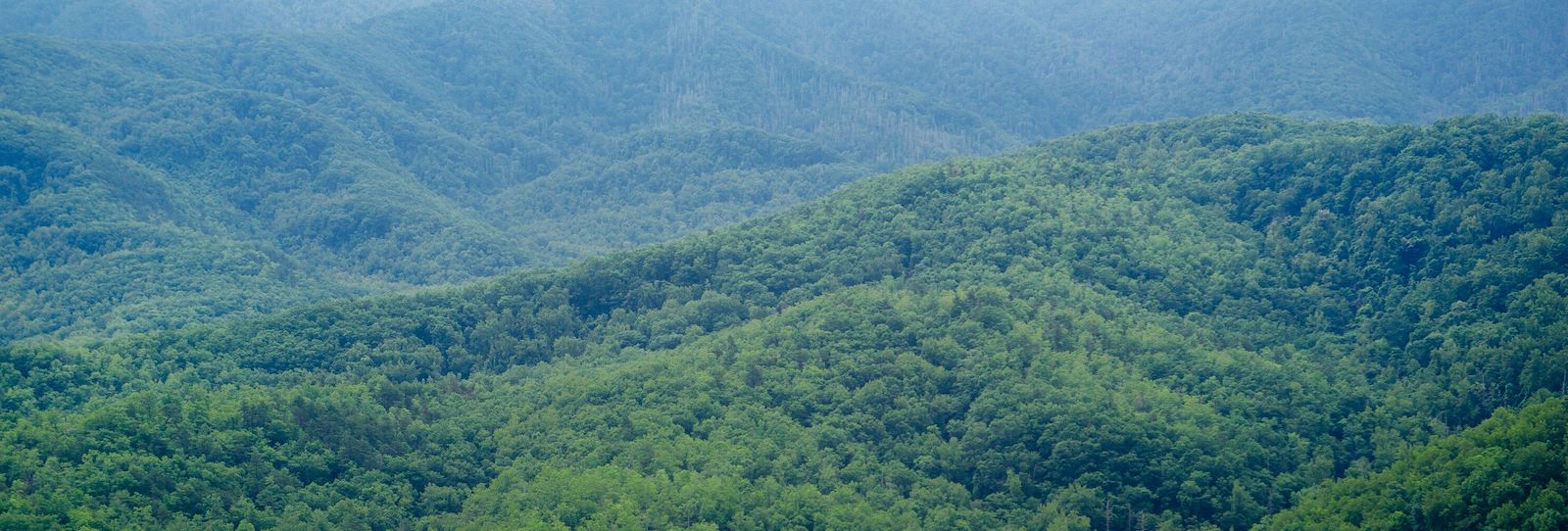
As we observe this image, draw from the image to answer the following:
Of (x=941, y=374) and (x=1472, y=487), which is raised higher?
(x=1472, y=487)

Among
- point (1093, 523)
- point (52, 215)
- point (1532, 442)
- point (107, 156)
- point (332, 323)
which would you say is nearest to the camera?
point (1532, 442)

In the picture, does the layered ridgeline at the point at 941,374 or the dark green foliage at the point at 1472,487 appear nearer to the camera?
the dark green foliage at the point at 1472,487

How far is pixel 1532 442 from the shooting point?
58.9 meters

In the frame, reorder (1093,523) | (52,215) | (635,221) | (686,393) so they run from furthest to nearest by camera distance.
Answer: (635,221)
(52,215)
(686,393)
(1093,523)

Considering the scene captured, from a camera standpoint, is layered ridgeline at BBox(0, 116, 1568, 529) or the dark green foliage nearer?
the dark green foliage

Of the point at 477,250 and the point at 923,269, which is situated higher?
the point at 923,269

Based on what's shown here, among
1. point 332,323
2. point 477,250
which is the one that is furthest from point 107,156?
point 332,323

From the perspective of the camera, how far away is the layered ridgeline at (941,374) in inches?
2778

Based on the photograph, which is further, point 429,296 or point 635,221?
point 635,221

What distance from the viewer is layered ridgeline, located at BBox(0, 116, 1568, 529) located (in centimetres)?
7056

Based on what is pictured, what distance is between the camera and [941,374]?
81.6 meters

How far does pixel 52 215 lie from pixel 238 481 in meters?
78.8

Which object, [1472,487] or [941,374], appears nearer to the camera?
[1472,487]

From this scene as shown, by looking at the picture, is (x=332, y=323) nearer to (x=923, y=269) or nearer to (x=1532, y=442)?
(x=923, y=269)
